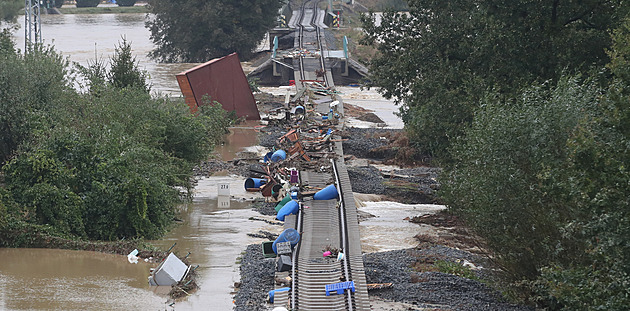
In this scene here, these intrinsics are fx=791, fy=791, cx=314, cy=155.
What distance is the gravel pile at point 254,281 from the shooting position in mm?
14072

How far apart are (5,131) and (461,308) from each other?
52.3 ft

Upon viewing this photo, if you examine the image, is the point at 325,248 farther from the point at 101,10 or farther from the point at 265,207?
the point at 101,10

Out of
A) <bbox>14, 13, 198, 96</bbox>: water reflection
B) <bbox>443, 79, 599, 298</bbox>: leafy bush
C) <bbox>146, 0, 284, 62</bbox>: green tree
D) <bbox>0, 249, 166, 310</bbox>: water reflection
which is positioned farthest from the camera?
<bbox>146, 0, 284, 62</bbox>: green tree

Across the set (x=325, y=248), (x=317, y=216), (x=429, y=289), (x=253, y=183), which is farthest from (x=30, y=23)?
(x=429, y=289)

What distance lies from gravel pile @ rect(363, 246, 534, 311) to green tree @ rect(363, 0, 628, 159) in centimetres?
447

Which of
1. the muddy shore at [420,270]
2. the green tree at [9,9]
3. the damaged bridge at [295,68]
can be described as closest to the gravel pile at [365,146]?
the muddy shore at [420,270]

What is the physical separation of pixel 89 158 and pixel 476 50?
34.6ft

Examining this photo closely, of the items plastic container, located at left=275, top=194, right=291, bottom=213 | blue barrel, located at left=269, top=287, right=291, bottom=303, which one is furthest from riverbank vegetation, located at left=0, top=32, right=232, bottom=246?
blue barrel, located at left=269, top=287, right=291, bottom=303

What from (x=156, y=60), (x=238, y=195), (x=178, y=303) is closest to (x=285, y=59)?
(x=156, y=60)

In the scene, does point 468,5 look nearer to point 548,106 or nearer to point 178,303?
point 548,106

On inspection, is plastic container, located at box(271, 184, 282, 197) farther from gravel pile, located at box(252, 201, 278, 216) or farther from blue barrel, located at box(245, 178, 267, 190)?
blue barrel, located at box(245, 178, 267, 190)

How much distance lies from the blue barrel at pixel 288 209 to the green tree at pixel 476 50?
4359 mm

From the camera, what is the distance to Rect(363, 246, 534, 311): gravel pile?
13742 mm

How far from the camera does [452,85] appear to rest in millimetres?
22219
